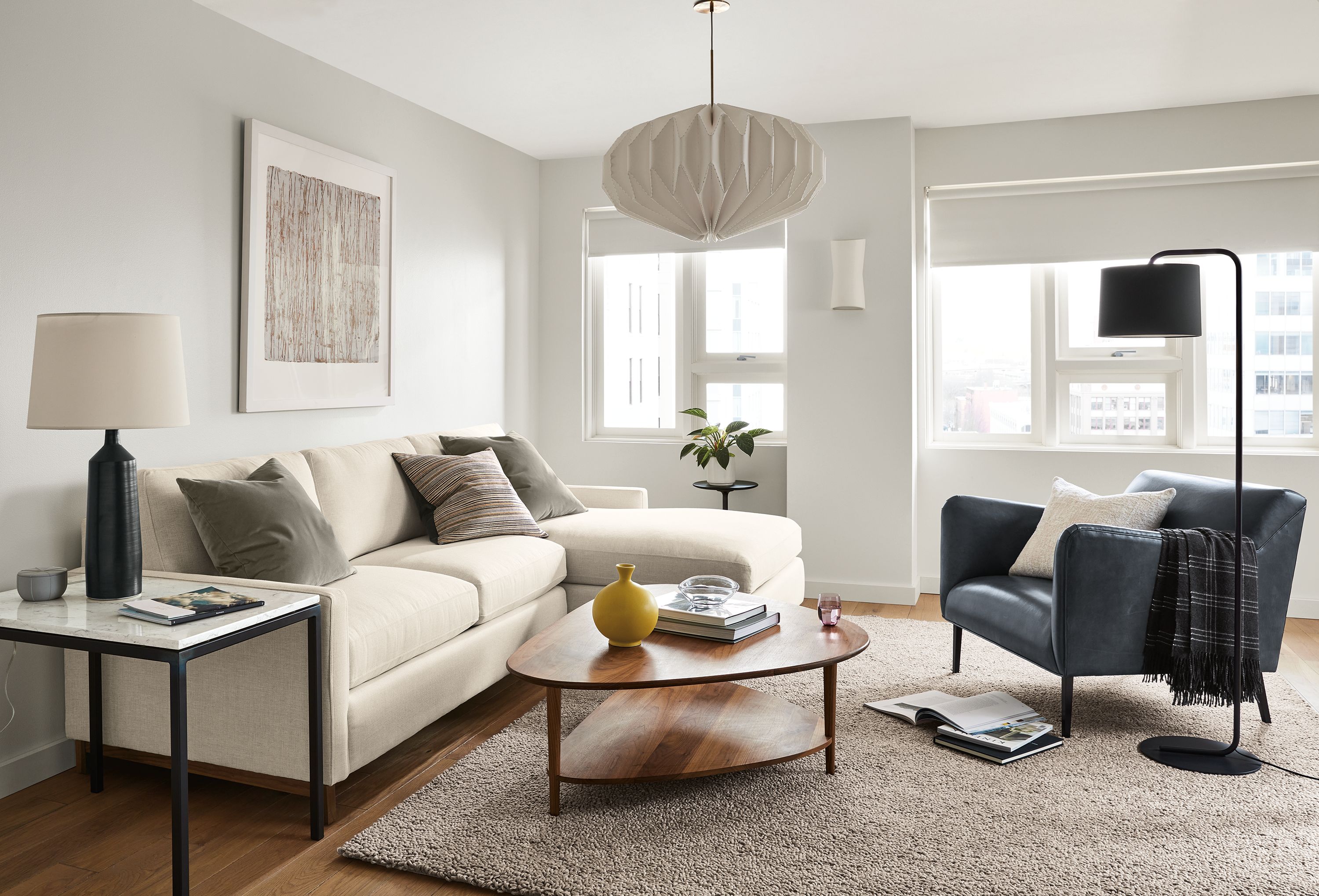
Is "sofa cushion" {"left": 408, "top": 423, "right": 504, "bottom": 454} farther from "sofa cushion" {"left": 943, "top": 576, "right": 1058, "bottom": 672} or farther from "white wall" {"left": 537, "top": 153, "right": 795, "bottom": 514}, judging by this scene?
"sofa cushion" {"left": 943, "top": 576, "right": 1058, "bottom": 672}

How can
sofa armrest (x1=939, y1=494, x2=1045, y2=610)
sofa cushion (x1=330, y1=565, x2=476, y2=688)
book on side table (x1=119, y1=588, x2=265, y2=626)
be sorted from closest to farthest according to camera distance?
book on side table (x1=119, y1=588, x2=265, y2=626), sofa cushion (x1=330, y1=565, x2=476, y2=688), sofa armrest (x1=939, y1=494, x2=1045, y2=610)

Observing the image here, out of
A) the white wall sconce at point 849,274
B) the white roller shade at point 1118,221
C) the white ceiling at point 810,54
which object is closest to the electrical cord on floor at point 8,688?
the white ceiling at point 810,54

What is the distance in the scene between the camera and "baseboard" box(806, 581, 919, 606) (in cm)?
476

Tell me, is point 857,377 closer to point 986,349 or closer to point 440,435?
point 986,349

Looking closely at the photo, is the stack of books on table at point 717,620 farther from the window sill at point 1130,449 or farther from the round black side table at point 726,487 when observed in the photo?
the window sill at point 1130,449

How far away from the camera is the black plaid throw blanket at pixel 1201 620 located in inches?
111

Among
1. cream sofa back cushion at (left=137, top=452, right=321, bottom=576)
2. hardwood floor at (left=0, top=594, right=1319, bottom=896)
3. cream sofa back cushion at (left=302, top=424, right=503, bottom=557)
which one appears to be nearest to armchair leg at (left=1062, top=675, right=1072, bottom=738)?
hardwood floor at (left=0, top=594, right=1319, bottom=896)

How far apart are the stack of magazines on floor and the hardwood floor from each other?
142 centimetres

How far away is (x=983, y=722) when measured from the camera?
292 cm

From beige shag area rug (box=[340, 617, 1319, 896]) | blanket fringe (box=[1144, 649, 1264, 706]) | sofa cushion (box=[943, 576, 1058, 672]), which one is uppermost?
sofa cushion (box=[943, 576, 1058, 672])

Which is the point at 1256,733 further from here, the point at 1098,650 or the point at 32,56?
the point at 32,56

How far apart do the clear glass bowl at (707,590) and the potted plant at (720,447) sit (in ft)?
6.00

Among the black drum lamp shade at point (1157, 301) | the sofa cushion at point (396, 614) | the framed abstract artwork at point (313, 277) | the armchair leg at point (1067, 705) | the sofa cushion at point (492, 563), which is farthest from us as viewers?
the framed abstract artwork at point (313, 277)

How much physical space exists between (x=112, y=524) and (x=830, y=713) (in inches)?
76.2
